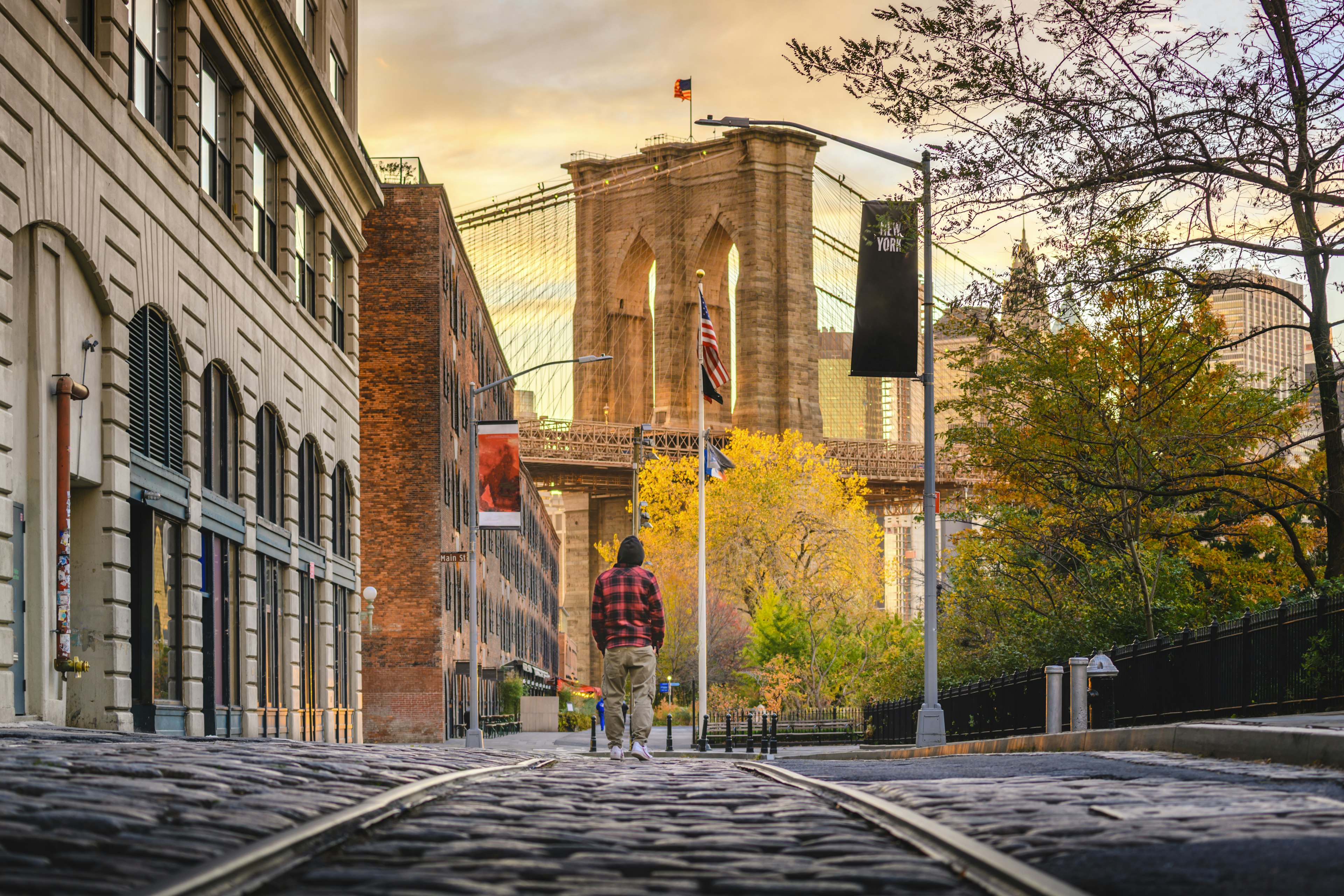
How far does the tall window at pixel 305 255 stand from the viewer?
1045 inches

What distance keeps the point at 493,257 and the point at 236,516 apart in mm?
81905

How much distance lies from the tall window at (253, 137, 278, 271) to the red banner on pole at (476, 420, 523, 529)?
1123 cm

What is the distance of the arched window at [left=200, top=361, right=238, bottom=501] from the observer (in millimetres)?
20281

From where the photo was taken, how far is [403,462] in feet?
132

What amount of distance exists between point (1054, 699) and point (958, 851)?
1457 centimetres

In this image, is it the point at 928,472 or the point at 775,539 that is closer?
the point at 928,472

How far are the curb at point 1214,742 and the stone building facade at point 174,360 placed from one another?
922cm

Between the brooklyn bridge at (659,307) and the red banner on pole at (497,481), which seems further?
the brooklyn bridge at (659,307)

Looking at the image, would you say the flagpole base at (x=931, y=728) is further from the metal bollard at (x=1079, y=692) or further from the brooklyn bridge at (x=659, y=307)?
the brooklyn bridge at (x=659, y=307)

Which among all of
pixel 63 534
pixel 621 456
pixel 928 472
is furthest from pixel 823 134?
pixel 621 456

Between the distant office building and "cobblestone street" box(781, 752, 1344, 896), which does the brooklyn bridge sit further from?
"cobblestone street" box(781, 752, 1344, 896)

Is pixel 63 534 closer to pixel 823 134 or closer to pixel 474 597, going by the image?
pixel 823 134

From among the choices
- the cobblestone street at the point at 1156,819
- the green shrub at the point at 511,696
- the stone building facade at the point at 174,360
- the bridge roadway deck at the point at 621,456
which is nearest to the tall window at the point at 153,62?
the stone building facade at the point at 174,360

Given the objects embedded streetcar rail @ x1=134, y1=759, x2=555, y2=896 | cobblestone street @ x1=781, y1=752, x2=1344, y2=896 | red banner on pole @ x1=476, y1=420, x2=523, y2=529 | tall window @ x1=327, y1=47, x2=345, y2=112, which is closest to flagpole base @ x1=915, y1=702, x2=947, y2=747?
cobblestone street @ x1=781, y1=752, x2=1344, y2=896
